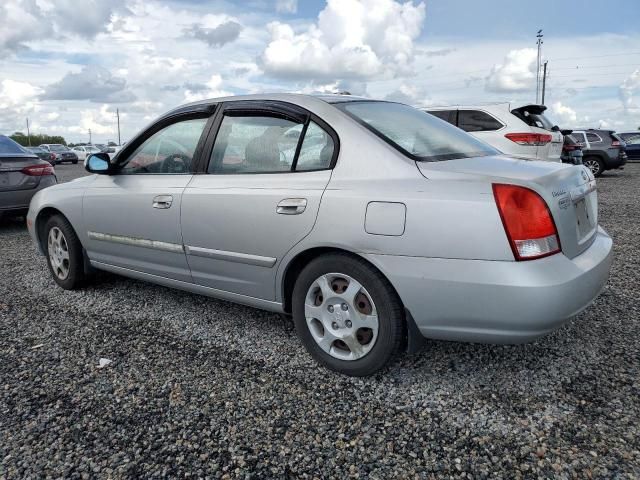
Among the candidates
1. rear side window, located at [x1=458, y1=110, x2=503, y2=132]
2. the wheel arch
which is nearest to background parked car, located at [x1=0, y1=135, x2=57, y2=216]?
the wheel arch

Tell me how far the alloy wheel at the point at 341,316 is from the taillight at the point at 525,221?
2.50 feet

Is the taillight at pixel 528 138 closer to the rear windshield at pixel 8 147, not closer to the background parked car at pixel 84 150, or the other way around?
the rear windshield at pixel 8 147

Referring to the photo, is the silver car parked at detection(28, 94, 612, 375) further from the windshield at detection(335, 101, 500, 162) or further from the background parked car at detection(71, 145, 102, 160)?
the background parked car at detection(71, 145, 102, 160)

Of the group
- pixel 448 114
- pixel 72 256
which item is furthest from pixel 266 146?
pixel 448 114

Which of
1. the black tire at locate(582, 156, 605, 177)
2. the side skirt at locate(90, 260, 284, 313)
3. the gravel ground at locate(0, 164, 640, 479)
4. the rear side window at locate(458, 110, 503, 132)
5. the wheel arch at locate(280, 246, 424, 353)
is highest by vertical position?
the rear side window at locate(458, 110, 503, 132)

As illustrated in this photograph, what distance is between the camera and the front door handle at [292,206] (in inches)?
108

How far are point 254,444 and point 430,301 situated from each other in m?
1.02

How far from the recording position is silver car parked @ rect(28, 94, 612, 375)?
2.28m

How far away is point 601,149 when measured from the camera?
15469mm

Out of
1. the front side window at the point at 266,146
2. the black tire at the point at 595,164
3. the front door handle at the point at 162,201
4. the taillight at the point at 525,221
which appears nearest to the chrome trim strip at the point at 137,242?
the front door handle at the point at 162,201

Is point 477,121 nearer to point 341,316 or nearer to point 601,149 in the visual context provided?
point 341,316

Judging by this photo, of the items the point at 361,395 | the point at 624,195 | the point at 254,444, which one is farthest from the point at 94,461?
the point at 624,195

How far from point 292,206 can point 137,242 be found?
1490 mm

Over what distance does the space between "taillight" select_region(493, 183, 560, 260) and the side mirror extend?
2924 millimetres
